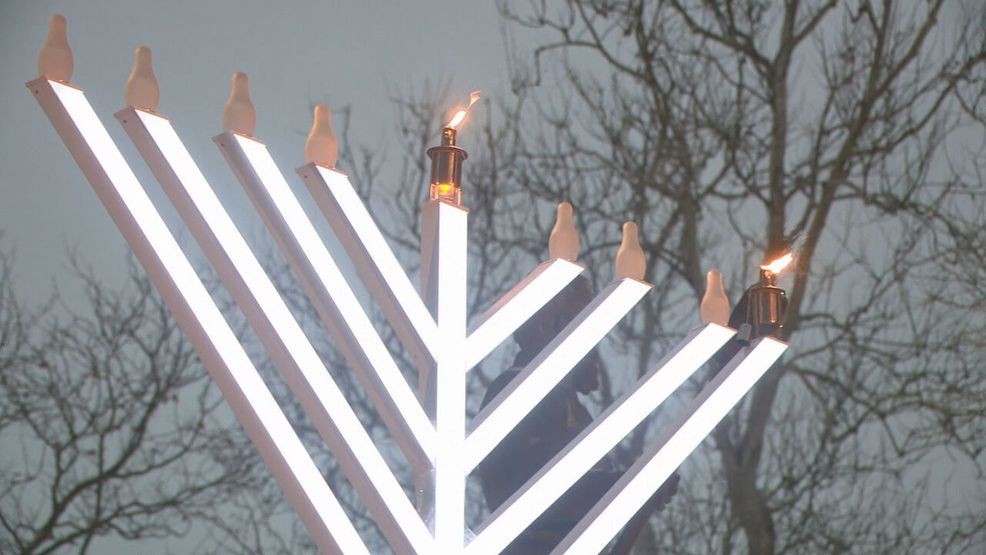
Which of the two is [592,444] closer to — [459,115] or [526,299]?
[526,299]

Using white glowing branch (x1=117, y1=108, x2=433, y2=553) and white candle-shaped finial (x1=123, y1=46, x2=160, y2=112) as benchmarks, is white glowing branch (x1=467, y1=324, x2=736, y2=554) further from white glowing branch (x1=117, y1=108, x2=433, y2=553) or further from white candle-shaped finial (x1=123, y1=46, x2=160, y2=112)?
white candle-shaped finial (x1=123, y1=46, x2=160, y2=112)

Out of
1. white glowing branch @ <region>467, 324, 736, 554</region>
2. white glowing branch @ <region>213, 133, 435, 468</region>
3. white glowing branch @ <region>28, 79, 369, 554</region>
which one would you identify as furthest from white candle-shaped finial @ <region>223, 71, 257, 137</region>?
white glowing branch @ <region>467, 324, 736, 554</region>

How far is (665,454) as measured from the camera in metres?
1.72

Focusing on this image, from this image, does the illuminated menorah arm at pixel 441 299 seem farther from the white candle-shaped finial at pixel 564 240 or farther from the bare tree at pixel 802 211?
the bare tree at pixel 802 211

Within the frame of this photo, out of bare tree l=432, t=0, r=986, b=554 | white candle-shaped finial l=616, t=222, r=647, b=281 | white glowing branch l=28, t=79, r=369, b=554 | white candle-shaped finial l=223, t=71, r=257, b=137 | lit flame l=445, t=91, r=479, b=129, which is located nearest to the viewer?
white glowing branch l=28, t=79, r=369, b=554

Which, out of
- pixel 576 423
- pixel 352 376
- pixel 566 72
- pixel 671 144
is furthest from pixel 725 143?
pixel 576 423

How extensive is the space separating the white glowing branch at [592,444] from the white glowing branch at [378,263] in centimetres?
18

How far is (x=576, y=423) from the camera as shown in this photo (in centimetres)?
192

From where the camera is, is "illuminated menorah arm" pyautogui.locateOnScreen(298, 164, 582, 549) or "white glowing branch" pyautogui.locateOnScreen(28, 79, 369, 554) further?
"illuminated menorah arm" pyautogui.locateOnScreen(298, 164, 582, 549)

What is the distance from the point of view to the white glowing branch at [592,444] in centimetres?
158

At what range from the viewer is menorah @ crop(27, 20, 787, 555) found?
1432 mm

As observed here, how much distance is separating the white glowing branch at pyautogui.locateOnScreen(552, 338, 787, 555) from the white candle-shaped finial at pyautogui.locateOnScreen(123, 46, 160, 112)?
2.07ft

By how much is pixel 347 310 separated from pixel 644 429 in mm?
2626

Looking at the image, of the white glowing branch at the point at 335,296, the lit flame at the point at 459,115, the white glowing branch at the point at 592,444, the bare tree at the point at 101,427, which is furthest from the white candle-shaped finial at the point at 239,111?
the bare tree at the point at 101,427
